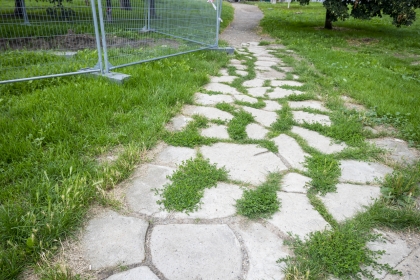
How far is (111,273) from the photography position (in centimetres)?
138

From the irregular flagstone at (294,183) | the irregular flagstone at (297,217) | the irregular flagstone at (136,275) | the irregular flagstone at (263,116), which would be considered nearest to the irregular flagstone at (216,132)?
the irregular flagstone at (263,116)

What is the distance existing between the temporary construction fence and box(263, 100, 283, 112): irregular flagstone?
1.88 metres

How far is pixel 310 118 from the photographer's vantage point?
320cm

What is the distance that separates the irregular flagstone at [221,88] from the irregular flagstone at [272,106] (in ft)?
1.58

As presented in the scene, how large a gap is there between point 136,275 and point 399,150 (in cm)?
240

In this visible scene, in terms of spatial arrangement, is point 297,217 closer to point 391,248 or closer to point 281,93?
point 391,248

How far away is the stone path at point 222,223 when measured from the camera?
1.44m

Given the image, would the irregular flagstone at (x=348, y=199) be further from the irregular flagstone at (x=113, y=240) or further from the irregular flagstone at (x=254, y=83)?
the irregular flagstone at (x=254, y=83)

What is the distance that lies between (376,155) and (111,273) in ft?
7.13

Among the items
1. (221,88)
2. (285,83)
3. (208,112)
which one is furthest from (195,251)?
(285,83)

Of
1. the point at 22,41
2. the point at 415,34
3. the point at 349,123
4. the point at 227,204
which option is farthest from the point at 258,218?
the point at 415,34

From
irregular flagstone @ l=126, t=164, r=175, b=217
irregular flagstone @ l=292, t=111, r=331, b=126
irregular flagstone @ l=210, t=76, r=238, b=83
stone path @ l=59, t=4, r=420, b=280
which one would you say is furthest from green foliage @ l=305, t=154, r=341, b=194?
irregular flagstone @ l=210, t=76, r=238, b=83

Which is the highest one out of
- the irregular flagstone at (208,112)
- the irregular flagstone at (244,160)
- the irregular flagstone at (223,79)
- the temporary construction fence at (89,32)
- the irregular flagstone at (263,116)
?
the temporary construction fence at (89,32)

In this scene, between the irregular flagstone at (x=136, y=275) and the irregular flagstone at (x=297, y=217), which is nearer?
the irregular flagstone at (x=136, y=275)
